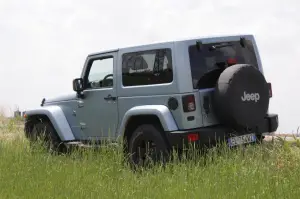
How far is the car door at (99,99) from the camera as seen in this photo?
7703 millimetres

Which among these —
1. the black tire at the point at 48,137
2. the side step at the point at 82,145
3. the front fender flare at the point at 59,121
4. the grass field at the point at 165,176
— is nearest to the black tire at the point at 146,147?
the grass field at the point at 165,176

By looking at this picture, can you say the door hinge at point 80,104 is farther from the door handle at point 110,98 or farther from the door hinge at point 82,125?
the door handle at point 110,98

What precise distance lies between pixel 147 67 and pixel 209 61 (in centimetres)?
92

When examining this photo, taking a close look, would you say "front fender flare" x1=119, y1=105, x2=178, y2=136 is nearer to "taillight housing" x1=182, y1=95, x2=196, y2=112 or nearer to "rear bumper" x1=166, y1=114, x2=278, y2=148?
"rear bumper" x1=166, y1=114, x2=278, y2=148

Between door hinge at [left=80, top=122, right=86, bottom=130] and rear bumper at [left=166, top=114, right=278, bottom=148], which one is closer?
rear bumper at [left=166, top=114, right=278, bottom=148]

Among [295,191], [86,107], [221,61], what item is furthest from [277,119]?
[86,107]

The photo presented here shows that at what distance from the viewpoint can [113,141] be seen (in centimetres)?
750

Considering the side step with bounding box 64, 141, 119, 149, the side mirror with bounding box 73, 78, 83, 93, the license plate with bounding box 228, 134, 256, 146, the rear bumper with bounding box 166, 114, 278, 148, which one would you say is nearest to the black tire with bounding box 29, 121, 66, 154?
the side step with bounding box 64, 141, 119, 149

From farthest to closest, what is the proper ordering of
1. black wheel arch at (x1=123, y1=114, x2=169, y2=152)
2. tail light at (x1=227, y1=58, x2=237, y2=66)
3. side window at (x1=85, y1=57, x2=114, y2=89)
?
side window at (x1=85, y1=57, x2=114, y2=89)
tail light at (x1=227, y1=58, x2=237, y2=66)
black wheel arch at (x1=123, y1=114, x2=169, y2=152)

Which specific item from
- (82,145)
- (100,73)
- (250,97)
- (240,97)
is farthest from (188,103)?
(82,145)

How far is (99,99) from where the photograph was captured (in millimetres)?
7961

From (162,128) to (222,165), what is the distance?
3.67 ft

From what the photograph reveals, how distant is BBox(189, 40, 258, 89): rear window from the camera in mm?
6742

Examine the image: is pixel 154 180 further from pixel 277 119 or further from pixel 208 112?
pixel 277 119
